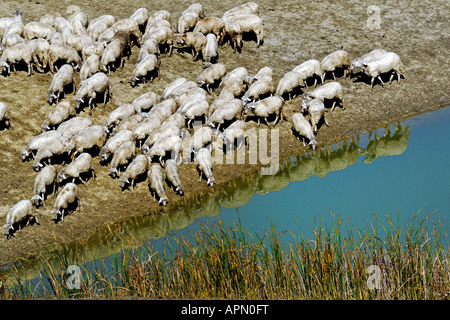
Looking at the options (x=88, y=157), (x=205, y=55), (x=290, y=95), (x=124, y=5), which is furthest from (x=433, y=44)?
(x=88, y=157)

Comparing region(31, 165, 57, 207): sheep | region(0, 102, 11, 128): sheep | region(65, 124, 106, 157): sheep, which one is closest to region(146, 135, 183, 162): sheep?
region(65, 124, 106, 157): sheep

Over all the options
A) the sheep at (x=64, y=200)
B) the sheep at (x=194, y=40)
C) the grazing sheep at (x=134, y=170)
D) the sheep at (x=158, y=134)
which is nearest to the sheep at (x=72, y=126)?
the sheep at (x=158, y=134)

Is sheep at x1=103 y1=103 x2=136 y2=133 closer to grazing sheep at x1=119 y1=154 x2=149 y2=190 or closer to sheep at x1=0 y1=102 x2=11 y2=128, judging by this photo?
grazing sheep at x1=119 y1=154 x2=149 y2=190

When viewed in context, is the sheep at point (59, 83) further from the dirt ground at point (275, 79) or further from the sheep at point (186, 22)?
the sheep at point (186, 22)

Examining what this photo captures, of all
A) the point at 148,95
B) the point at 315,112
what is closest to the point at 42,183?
the point at 148,95

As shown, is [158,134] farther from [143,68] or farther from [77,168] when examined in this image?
[143,68]
